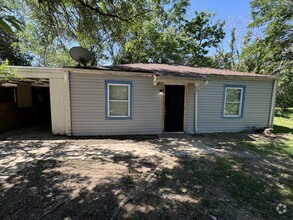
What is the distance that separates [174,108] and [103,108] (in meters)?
3.07

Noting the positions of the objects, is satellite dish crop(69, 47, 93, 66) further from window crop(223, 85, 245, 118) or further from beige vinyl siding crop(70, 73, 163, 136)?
window crop(223, 85, 245, 118)

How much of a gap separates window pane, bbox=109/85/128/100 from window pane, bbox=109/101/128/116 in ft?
0.81

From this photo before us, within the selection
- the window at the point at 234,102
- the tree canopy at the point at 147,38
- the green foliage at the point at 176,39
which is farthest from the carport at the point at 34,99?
the green foliage at the point at 176,39

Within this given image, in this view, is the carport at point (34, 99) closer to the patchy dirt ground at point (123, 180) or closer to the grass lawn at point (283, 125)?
the patchy dirt ground at point (123, 180)

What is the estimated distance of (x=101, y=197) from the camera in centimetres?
298

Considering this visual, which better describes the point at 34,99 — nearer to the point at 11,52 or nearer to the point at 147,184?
the point at 147,184

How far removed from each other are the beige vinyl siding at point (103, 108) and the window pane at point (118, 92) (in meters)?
0.30

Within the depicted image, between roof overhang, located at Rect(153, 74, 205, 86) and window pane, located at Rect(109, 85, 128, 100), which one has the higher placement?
roof overhang, located at Rect(153, 74, 205, 86)

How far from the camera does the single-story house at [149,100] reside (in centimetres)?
686

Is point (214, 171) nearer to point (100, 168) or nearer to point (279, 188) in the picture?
point (279, 188)

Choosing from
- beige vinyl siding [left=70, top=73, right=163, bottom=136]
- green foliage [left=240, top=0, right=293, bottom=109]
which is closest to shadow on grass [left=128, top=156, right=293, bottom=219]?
beige vinyl siding [left=70, top=73, right=163, bottom=136]

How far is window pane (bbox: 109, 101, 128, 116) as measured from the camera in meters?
7.29

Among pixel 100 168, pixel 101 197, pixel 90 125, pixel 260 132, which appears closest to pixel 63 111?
pixel 90 125

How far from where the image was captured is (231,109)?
27.7ft
